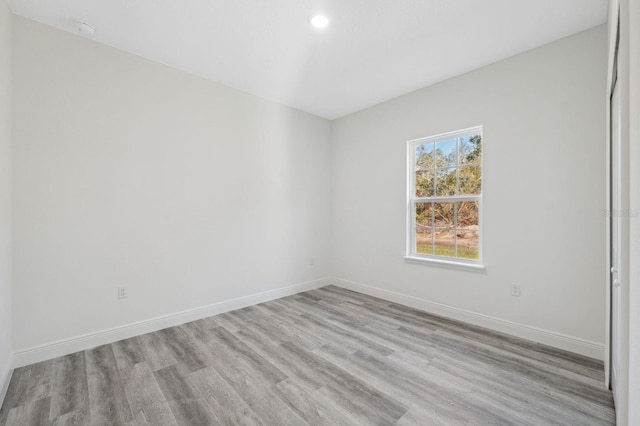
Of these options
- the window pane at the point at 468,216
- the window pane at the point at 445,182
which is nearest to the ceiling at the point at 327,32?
the window pane at the point at 445,182

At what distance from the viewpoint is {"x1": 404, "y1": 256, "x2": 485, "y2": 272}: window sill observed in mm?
3066

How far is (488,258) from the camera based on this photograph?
299cm

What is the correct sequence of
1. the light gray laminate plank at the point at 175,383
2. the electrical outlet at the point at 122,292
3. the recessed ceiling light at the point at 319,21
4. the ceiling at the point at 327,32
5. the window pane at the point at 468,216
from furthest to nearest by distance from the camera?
the window pane at the point at 468,216
the electrical outlet at the point at 122,292
the recessed ceiling light at the point at 319,21
the ceiling at the point at 327,32
the light gray laminate plank at the point at 175,383

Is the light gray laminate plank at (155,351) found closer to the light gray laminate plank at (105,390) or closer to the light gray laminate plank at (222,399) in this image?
the light gray laminate plank at (105,390)

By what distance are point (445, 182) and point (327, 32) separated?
216 centimetres

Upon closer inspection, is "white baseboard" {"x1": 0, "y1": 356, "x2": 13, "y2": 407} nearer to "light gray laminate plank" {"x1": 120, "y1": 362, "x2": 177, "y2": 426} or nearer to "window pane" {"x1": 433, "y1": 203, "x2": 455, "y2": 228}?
"light gray laminate plank" {"x1": 120, "y1": 362, "x2": 177, "y2": 426}

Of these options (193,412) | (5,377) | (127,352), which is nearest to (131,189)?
(127,352)

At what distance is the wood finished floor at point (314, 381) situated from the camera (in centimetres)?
173

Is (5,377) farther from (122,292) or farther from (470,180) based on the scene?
(470,180)

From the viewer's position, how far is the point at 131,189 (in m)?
2.81

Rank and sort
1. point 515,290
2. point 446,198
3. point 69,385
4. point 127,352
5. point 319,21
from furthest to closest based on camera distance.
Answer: point 446,198 → point 515,290 → point 127,352 → point 319,21 → point 69,385

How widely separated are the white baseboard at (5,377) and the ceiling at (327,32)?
2724 millimetres

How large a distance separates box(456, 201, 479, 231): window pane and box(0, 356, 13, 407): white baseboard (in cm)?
416

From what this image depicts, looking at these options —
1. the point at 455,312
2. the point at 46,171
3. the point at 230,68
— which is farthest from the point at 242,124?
the point at 455,312
